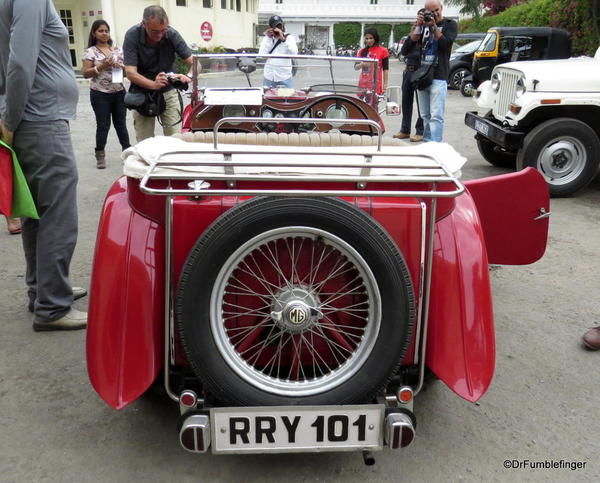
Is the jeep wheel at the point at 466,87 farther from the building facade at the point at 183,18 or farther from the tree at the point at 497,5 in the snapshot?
the tree at the point at 497,5

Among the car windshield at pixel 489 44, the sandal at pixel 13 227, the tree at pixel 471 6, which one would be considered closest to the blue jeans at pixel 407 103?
the sandal at pixel 13 227

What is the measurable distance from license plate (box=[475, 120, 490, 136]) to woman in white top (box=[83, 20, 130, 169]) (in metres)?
4.09

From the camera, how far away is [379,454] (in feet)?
7.58

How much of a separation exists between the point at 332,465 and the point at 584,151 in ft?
16.6

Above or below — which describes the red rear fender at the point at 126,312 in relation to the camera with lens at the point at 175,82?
below

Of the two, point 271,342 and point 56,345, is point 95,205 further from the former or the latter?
point 271,342

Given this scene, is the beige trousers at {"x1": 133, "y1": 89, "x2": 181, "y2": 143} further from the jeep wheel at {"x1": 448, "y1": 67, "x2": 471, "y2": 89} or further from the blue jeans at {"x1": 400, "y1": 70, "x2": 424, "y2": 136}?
the jeep wheel at {"x1": 448, "y1": 67, "x2": 471, "y2": 89}

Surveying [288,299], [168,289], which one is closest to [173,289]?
[168,289]

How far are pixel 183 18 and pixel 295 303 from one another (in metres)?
32.0

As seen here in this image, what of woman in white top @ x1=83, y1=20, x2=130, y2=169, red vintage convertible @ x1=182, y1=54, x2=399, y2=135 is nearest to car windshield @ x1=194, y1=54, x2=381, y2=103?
red vintage convertible @ x1=182, y1=54, x2=399, y2=135

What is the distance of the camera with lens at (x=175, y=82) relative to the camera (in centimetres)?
537

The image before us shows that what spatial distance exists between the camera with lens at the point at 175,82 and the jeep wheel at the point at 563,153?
11.5 ft

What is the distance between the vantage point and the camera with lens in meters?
5.37

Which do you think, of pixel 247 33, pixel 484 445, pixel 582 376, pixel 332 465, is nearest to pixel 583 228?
pixel 582 376
